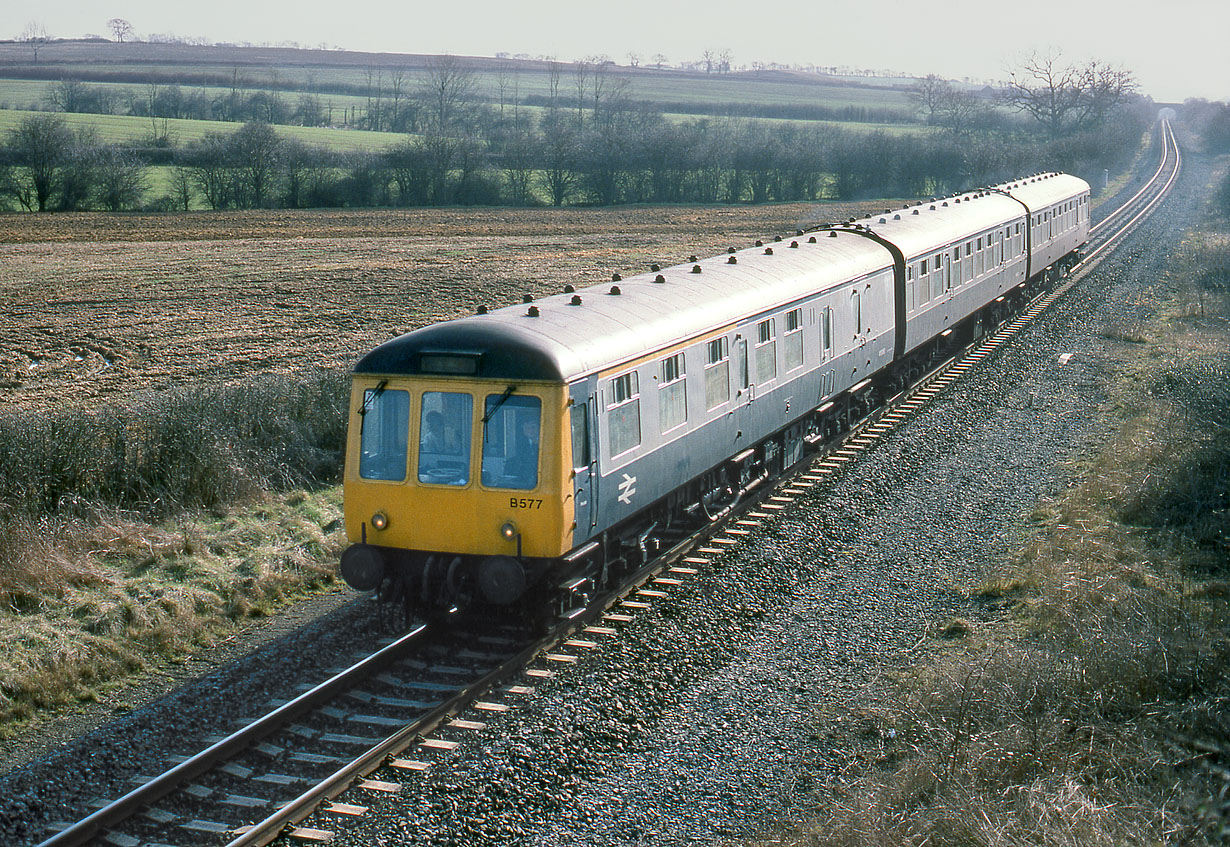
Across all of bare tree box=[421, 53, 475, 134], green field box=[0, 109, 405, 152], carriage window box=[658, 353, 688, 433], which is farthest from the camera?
bare tree box=[421, 53, 475, 134]

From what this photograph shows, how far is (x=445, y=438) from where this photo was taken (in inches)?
388

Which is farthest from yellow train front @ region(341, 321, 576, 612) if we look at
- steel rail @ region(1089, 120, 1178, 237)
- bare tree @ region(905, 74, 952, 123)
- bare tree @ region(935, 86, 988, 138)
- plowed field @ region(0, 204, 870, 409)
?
bare tree @ region(905, 74, 952, 123)

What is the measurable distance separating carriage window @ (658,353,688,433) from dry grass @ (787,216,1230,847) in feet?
10.8

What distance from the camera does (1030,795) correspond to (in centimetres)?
671

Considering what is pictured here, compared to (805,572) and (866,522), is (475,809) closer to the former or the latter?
(805,572)

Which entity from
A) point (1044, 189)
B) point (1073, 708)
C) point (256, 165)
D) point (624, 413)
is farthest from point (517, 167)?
point (1073, 708)

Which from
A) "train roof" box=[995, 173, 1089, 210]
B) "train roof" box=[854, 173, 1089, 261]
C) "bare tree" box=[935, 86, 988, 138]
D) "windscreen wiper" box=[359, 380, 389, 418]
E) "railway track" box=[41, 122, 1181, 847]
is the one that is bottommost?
"railway track" box=[41, 122, 1181, 847]

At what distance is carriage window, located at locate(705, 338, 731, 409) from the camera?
1260cm

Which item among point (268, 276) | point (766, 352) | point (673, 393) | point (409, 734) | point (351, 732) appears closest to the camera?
point (409, 734)

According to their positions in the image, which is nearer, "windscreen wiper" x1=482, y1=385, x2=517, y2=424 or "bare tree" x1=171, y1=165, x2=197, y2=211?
"windscreen wiper" x1=482, y1=385, x2=517, y2=424

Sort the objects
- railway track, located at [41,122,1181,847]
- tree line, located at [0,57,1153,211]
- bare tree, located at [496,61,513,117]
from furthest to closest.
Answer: bare tree, located at [496,61,513,117]
tree line, located at [0,57,1153,211]
railway track, located at [41,122,1181,847]

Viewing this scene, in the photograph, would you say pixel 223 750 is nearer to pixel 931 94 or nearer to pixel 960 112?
pixel 960 112

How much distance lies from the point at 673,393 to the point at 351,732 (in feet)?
15.6

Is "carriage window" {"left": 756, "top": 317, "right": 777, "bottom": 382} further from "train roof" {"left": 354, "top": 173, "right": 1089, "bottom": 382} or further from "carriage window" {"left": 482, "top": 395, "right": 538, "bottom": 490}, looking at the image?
"carriage window" {"left": 482, "top": 395, "right": 538, "bottom": 490}
